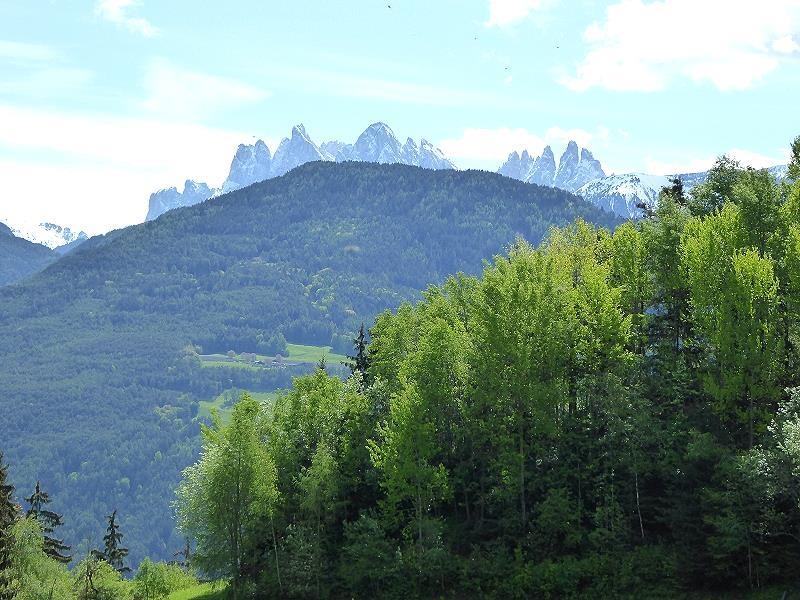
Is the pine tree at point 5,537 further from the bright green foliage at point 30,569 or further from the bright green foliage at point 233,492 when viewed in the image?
the bright green foliage at point 233,492

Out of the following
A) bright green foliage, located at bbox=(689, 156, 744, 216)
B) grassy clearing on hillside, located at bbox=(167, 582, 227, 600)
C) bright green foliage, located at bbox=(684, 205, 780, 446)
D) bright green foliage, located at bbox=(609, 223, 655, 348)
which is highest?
bright green foliage, located at bbox=(689, 156, 744, 216)

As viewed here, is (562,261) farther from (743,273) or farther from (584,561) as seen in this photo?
(584,561)

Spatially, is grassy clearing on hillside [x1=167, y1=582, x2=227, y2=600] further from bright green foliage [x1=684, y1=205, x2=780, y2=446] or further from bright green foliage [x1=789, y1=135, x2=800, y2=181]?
bright green foliage [x1=789, y1=135, x2=800, y2=181]

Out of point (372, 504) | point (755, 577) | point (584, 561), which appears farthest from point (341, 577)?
point (755, 577)

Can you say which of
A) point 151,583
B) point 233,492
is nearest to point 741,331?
point 233,492

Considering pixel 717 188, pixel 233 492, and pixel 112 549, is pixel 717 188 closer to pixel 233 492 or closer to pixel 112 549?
pixel 233 492

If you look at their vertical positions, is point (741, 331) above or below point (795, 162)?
below

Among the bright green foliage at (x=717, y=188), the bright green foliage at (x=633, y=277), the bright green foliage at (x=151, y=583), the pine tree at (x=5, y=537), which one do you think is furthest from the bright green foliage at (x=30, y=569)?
the bright green foliage at (x=717, y=188)

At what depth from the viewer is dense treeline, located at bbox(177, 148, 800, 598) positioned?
48.7 metres

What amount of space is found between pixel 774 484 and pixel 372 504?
30.4 metres

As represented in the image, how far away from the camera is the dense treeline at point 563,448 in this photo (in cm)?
4869

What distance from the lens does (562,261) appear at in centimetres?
7062

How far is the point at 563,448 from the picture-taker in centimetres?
5559

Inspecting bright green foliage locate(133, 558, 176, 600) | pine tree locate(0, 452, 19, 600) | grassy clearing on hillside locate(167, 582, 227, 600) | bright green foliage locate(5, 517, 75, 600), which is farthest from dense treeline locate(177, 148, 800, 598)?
bright green foliage locate(133, 558, 176, 600)
